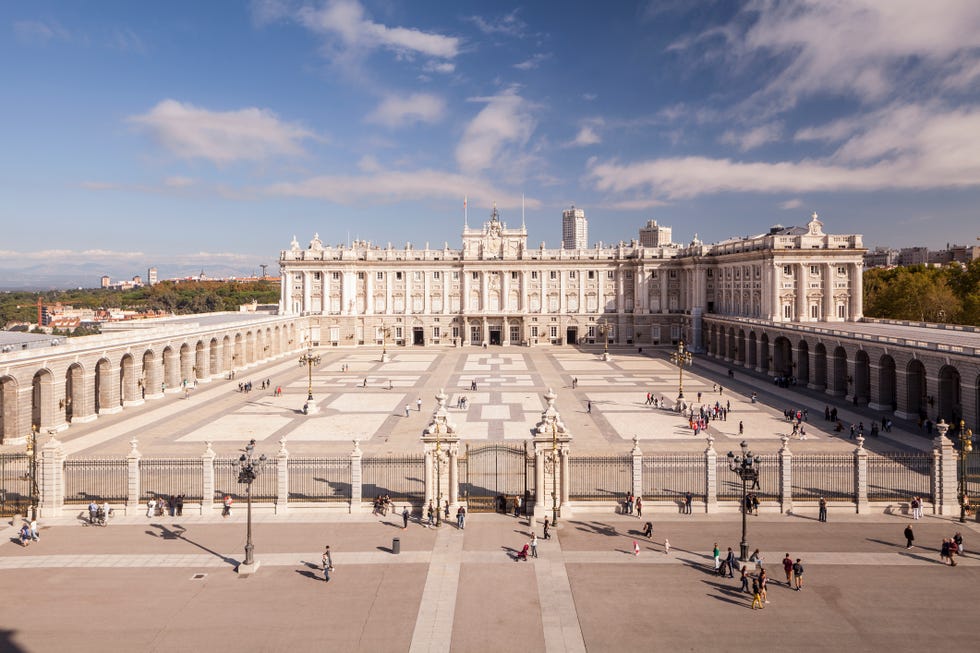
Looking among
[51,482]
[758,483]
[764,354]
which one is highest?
[764,354]

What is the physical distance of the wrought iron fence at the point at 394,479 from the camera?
86.7 feet

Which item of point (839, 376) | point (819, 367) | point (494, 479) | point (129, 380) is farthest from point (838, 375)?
point (129, 380)

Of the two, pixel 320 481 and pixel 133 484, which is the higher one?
pixel 133 484

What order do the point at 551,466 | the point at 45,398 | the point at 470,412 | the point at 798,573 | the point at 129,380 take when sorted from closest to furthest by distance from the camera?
1. the point at 798,573
2. the point at 551,466
3. the point at 45,398
4. the point at 470,412
5. the point at 129,380

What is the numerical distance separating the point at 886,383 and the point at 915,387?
9.06ft

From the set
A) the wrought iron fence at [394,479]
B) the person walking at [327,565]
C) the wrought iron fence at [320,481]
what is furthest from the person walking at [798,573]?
the wrought iron fence at [320,481]

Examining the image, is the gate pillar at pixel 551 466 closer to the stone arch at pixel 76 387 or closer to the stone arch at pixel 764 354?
the stone arch at pixel 76 387

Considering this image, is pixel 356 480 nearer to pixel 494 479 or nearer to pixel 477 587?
pixel 494 479

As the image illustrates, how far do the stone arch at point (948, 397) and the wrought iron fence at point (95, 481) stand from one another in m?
45.5

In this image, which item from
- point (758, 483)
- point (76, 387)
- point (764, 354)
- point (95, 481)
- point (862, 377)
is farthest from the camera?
point (764, 354)

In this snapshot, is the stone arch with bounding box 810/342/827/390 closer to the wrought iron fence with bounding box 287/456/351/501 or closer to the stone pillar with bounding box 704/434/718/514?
the stone pillar with bounding box 704/434/718/514

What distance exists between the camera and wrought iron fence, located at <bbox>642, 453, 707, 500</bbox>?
86.6 ft

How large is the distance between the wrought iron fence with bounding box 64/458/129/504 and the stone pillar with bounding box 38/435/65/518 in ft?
2.04

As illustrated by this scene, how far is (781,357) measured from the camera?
210 feet
